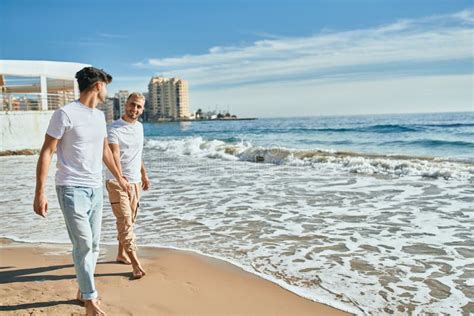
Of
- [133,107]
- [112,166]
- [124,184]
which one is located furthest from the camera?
[133,107]

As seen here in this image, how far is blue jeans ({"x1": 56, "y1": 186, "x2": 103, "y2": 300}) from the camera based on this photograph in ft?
10.6

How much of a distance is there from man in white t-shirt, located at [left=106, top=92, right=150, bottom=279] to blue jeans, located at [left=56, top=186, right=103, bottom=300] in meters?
0.79

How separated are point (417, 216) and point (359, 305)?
3872 millimetres

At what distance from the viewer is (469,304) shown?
374 centimetres

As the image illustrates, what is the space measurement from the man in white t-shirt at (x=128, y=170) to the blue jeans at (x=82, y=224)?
31.3 inches

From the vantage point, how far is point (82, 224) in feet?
10.7

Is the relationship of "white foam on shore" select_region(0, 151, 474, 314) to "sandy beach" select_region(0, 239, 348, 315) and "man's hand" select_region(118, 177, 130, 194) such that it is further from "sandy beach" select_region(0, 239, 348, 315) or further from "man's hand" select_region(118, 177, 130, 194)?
"man's hand" select_region(118, 177, 130, 194)

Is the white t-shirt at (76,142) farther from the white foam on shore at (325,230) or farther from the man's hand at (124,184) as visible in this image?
the white foam on shore at (325,230)

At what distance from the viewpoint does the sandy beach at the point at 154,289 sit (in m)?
3.58

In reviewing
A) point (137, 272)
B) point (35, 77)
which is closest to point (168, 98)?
point (35, 77)

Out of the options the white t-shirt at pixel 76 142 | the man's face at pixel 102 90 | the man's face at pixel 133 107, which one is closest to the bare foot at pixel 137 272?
the white t-shirt at pixel 76 142

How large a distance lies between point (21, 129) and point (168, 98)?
118393 millimetres

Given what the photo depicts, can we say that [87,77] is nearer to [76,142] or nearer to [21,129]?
[76,142]

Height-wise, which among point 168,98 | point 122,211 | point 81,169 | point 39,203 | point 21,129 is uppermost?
point 168,98
